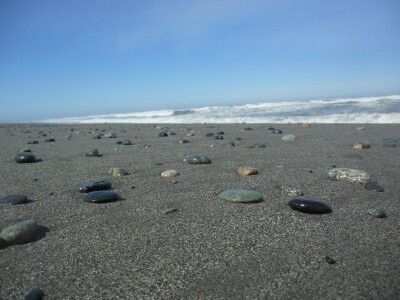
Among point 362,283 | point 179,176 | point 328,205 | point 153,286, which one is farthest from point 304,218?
point 179,176

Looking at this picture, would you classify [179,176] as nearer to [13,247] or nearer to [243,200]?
[243,200]

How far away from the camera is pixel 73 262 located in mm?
1792

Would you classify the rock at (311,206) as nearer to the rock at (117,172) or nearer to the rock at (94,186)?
the rock at (94,186)

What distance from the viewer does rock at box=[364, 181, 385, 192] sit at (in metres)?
2.98

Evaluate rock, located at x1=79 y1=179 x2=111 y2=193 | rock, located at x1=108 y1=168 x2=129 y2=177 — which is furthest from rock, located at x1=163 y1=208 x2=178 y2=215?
rock, located at x1=108 y1=168 x2=129 y2=177

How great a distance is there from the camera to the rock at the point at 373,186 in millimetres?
2982

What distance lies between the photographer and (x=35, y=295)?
1.46 meters

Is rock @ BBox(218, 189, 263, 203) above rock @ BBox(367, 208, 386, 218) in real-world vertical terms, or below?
above

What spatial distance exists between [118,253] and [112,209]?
30.4 inches

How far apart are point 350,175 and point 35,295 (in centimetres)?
285

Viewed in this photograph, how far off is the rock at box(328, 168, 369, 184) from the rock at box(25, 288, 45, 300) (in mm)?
2767

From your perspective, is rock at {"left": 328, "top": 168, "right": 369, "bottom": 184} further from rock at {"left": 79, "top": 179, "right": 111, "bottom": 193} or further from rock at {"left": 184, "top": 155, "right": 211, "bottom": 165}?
rock at {"left": 79, "top": 179, "right": 111, "bottom": 193}

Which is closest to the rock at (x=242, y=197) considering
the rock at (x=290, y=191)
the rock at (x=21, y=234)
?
the rock at (x=290, y=191)

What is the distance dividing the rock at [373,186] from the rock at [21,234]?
2.63 m
